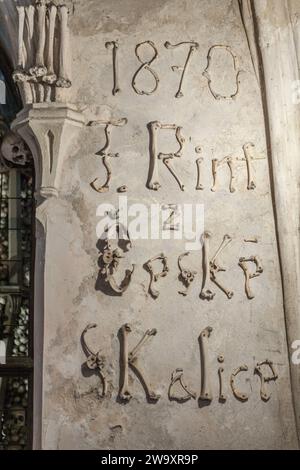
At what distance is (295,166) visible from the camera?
344 centimetres

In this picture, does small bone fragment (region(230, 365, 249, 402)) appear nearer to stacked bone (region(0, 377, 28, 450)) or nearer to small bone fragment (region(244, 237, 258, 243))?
small bone fragment (region(244, 237, 258, 243))

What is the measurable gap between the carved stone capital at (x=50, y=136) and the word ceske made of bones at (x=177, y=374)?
25.2 inches

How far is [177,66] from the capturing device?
352 centimetres

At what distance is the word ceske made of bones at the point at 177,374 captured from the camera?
322 cm
